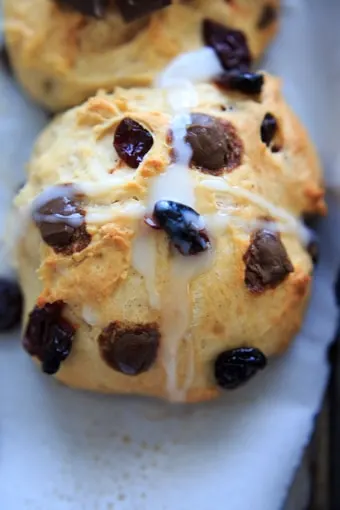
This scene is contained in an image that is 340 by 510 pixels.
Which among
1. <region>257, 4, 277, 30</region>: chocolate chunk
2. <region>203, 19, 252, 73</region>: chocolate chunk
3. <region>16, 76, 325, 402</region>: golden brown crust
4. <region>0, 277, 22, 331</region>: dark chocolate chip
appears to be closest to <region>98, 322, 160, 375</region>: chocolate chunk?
<region>16, 76, 325, 402</region>: golden brown crust

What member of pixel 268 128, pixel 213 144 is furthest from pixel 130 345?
pixel 268 128

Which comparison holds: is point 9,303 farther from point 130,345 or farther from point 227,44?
point 227,44

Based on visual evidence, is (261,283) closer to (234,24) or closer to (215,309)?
(215,309)

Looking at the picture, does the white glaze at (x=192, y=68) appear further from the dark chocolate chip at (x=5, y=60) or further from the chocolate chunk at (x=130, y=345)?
the chocolate chunk at (x=130, y=345)

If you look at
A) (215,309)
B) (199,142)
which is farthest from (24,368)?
(199,142)

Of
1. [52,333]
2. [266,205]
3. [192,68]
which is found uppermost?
[192,68]
